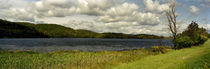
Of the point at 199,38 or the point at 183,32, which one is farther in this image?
the point at 183,32

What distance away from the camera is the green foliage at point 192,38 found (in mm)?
40469

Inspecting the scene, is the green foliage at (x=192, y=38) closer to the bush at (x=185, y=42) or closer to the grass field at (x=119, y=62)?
the bush at (x=185, y=42)

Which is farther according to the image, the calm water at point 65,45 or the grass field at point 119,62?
the calm water at point 65,45

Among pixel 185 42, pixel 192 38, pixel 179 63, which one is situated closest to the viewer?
pixel 179 63

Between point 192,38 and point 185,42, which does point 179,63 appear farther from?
point 192,38

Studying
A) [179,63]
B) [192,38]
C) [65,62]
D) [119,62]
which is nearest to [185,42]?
[192,38]

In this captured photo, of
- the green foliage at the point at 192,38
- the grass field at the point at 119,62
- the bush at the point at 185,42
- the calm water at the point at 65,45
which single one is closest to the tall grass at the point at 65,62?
the grass field at the point at 119,62

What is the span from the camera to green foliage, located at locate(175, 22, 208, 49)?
4047 cm

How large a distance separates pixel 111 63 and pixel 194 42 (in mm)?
31949

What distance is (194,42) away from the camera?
41.5 meters

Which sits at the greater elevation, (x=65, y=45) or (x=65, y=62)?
(x=65, y=62)

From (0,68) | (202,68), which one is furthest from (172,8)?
(0,68)

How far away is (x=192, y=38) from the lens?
4325cm

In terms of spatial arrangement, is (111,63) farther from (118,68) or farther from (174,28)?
A: (174,28)
